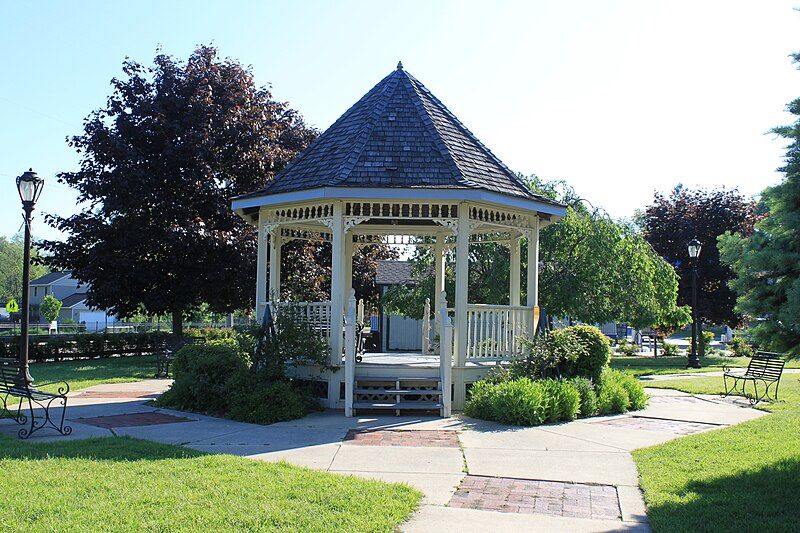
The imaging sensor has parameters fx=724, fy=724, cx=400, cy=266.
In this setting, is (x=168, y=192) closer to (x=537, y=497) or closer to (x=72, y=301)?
(x=537, y=497)

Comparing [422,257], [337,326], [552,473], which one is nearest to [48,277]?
[422,257]

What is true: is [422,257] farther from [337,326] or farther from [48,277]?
[48,277]

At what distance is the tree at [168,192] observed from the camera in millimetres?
22766

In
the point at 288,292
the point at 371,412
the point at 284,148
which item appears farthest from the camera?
the point at 284,148

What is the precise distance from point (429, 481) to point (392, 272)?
80.7ft

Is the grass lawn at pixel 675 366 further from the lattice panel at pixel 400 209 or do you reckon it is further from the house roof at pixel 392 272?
the lattice panel at pixel 400 209

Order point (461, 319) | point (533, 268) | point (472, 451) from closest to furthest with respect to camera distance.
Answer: point (472, 451)
point (461, 319)
point (533, 268)

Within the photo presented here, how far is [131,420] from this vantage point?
11258mm

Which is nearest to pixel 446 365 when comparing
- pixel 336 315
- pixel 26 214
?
pixel 336 315

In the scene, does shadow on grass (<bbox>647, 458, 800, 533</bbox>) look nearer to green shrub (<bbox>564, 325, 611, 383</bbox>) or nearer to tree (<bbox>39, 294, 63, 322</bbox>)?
green shrub (<bbox>564, 325, 611, 383</bbox>)

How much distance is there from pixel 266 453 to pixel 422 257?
13572mm

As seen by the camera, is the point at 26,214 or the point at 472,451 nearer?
the point at 472,451

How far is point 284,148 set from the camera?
89.4 feet

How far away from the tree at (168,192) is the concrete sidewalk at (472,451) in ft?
31.6
